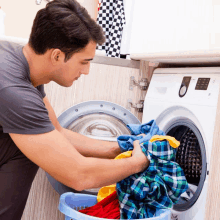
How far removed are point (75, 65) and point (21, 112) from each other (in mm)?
271

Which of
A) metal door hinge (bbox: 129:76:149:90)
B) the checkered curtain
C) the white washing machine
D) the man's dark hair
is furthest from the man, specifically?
the checkered curtain

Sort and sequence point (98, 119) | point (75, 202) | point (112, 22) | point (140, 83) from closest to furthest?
point (75, 202) → point (98, 119) → point (140, 83) → point (112, 22)

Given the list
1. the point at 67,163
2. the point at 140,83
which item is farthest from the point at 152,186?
the point at 140,83

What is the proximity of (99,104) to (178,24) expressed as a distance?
57cm

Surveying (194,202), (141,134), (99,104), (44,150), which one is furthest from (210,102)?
(44,150)

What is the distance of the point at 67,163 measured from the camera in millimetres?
886

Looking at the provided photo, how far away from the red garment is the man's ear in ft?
1.73

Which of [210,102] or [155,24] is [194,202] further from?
[155,24]

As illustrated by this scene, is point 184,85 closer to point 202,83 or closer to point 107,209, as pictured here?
point 202,83

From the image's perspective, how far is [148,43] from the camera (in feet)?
5.29

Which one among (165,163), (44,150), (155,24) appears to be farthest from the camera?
(155,24)

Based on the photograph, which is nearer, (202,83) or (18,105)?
(18,105)

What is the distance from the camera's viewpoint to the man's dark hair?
0.93 meters

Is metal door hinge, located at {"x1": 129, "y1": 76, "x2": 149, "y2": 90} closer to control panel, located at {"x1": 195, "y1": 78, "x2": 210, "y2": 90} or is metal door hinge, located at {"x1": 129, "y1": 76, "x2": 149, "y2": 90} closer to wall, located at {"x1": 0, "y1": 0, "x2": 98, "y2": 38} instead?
control panel, located at {"x1": 195, "y1": 78, "x2": 210, "y2": 90}
